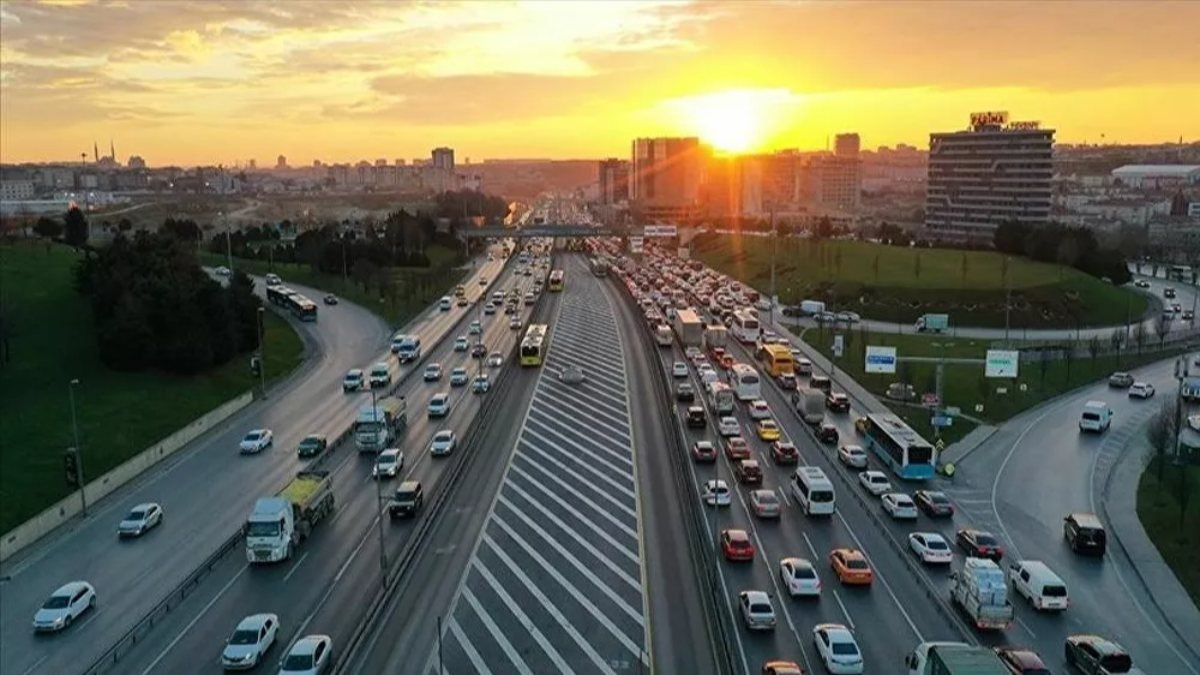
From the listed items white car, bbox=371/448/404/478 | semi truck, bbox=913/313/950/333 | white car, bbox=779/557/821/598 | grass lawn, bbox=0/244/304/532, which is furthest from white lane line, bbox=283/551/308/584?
semi truck, bbox=913/313/950/333

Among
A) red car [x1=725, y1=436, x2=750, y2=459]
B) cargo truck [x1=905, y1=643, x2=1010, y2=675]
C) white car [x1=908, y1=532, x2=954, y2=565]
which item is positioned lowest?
white car [x1=908, y1=532, x2=954, y2=565]

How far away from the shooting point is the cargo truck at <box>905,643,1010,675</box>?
1933 centimetres

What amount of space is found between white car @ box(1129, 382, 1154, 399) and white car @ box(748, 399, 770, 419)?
23581 millimetres

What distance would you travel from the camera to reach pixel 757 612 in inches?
1034

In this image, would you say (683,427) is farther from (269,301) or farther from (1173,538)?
(269,301)

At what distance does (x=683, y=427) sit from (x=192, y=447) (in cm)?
2567

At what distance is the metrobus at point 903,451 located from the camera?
4031 cm

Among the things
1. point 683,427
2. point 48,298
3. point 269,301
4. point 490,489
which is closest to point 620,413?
point 683,427

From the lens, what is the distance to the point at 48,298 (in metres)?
62.8

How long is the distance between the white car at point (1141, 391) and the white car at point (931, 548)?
31700mm

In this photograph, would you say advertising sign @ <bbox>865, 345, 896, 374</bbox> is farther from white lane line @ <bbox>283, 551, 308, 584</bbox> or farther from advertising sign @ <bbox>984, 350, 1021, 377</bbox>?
white lane line @ <bbox>283, 551, 308, 584</bbox>

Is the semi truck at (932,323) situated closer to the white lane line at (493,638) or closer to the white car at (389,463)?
the white car at (389,463)

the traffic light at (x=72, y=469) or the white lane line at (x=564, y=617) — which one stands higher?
the traffic light at (x=72, y=469)

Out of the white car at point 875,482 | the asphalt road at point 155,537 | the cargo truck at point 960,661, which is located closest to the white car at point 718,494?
the white car at point 875,482
